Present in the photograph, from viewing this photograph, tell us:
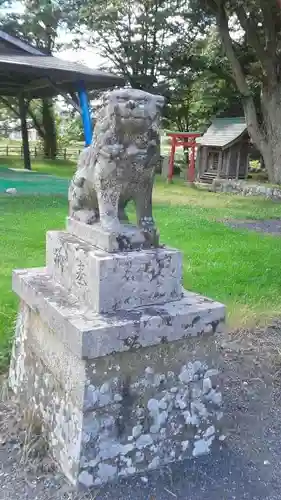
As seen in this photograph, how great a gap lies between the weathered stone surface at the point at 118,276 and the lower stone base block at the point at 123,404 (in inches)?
8.8

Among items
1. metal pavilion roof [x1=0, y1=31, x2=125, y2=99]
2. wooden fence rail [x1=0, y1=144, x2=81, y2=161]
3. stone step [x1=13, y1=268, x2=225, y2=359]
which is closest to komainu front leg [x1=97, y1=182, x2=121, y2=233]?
stone step [x1=13, y1=268, x2=225, y2=359]

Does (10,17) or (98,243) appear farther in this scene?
(10,17)

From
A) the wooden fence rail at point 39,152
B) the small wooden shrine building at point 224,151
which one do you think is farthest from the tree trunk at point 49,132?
the small wooden shrine building at point 224,151

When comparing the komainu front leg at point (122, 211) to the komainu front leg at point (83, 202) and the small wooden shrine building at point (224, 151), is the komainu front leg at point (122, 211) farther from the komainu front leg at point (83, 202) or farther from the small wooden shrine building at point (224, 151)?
the small wooden shrine building at point (224, 151)

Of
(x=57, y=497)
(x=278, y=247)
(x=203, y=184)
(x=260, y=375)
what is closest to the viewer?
(x=57, y=497)

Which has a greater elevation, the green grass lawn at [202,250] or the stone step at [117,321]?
the stone step at [117,321]

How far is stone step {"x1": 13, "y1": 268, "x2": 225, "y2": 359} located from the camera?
2.11 meters

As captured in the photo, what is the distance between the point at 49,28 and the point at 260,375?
79.4ft

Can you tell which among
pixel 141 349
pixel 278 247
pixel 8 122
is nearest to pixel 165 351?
pixel 141 349

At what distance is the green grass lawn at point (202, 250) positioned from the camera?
4383mm

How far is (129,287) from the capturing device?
2.32m

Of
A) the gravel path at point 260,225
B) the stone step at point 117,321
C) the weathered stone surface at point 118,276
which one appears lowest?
the gravel path at point 260,225

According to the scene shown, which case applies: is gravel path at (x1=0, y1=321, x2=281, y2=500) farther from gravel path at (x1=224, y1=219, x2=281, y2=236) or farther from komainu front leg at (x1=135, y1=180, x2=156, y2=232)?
gravel path at (x1=224, y1=219, x2=281, y2=236)

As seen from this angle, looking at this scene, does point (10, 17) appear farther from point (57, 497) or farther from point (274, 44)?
point (57, 497)
